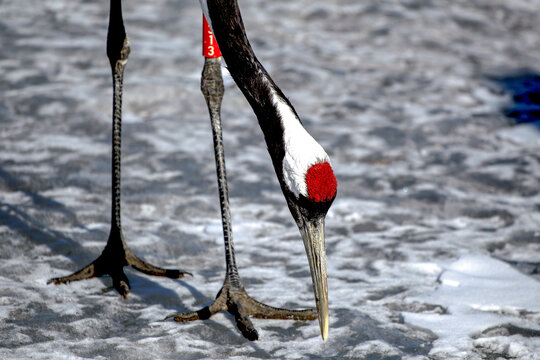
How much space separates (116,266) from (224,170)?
93 centimetres

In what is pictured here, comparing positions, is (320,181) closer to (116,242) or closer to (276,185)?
(116,242)

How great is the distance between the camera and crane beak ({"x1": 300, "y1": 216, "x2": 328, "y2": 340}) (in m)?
3.09

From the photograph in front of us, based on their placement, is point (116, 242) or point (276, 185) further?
point (276, 185)

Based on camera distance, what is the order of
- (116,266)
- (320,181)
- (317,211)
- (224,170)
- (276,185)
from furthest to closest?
(276,185) → (116,266) → (224,170) → (317,211) → (320,181)

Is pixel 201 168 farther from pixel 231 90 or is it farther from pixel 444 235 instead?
pixel 444 235

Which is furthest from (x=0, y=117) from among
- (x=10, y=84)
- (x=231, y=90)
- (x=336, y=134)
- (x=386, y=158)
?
(x=386, y=158)

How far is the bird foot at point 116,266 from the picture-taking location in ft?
12.8

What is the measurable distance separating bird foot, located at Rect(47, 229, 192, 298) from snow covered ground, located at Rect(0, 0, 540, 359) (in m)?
0.07

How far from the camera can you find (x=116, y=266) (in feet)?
13.0

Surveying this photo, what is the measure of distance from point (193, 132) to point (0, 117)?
1786mm

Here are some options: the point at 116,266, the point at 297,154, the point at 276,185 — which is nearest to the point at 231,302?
the point at 116,266

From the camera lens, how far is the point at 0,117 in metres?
6.10

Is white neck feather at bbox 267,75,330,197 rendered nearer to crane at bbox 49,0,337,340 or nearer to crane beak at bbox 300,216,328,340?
crane at bbox 49,0,337,340

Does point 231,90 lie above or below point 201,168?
above
